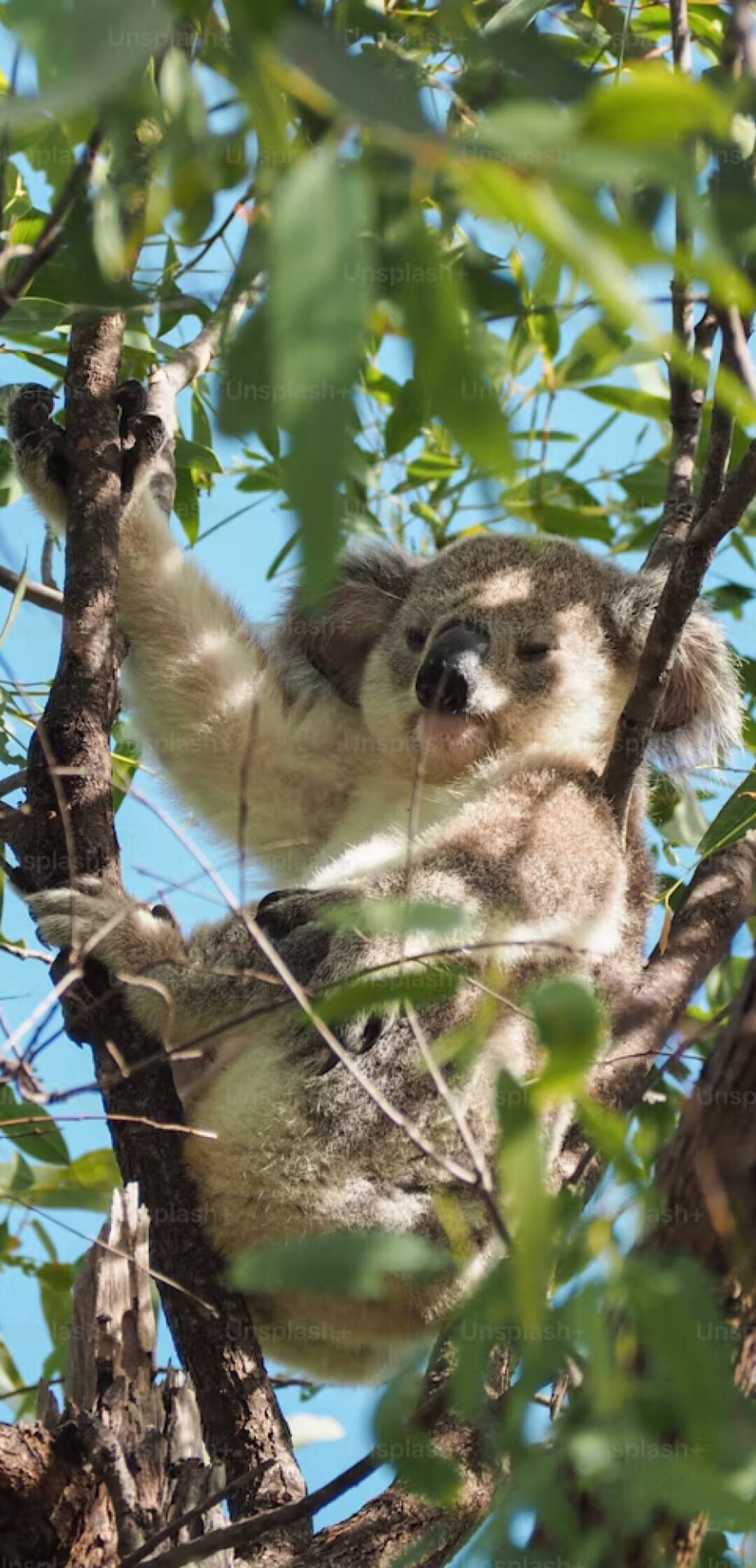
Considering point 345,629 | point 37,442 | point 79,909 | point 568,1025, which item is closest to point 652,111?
point 568,1025

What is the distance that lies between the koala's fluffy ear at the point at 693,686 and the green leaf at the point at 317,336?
9.76 feet

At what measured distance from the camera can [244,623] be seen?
417 cm

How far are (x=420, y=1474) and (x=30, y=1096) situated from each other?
2.21 ft

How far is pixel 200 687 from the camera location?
3910 mm

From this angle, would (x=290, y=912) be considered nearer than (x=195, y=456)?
Yes

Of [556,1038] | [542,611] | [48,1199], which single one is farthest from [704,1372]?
[542,611]

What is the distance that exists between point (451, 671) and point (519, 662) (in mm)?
303

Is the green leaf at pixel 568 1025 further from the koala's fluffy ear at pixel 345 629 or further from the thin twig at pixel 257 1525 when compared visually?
the koala's fluffy ear at pixel 345 629

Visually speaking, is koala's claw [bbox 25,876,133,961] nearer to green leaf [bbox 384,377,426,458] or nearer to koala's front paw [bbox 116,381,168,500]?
koala's front paw [bbox 116,381,168,500]

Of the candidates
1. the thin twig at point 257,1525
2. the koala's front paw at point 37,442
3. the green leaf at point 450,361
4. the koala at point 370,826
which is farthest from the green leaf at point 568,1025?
the koala's front paw at point 37,442

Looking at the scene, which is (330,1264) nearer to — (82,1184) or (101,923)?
(101,923)

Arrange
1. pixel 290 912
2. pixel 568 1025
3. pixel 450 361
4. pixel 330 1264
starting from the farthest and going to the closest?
pixel 290 912, pixel 330 1264, pixel 568 1025, pixel 450 361

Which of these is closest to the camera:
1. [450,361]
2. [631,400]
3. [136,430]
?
[450,361]

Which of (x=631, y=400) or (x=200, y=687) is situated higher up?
(x=631, y=400)
